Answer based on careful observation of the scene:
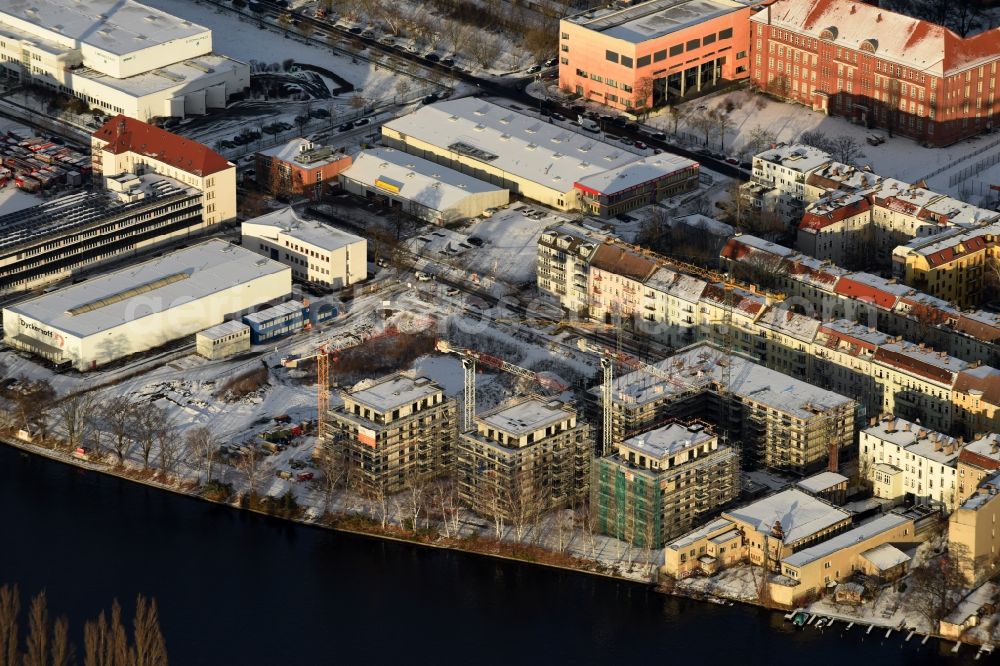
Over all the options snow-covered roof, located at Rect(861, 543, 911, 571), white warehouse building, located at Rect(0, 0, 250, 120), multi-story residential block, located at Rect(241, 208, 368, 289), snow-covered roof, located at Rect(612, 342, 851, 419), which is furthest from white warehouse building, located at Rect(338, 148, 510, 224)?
snow-covered roof, located at Rect(861, 543, 911, 571)

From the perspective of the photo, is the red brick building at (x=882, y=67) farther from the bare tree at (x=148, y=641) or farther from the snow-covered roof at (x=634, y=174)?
the bare tree at (x=148, y=641)

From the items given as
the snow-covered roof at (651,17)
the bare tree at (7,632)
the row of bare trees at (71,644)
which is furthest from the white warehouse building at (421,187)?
the bare tree at (7,632)

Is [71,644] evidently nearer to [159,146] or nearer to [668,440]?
[668,440]

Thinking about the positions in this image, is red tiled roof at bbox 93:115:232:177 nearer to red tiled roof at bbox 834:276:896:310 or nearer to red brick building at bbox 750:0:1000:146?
red tiled roof at bbox 834:276:896:310

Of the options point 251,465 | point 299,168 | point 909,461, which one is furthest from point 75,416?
point 909,461

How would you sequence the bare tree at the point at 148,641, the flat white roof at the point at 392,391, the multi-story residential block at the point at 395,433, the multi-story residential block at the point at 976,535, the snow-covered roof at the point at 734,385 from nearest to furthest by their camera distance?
1. the bare tree at the point at 148,641
2. the multi-story residential block at the point at 976,535
3. the multi-story residential block at the point at 395,433
4. the flat white roof at the point at 392,391
5. the snow-covered roof at the point at 734,385

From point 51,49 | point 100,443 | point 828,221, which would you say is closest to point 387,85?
point 51,49
